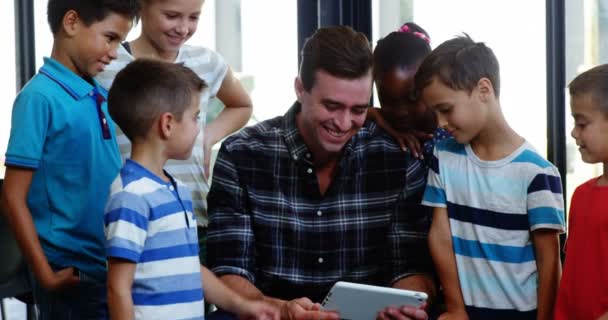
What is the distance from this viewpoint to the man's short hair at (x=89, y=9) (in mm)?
2262

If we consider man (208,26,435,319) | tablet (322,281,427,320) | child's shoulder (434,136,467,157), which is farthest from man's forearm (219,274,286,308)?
child's shoulder (434,136,467,157)

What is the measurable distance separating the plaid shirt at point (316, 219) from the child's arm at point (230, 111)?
15.7 inches

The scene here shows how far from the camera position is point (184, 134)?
199cm

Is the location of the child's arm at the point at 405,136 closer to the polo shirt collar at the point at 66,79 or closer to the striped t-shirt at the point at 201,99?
the striped t-shirt at the point at 201,99

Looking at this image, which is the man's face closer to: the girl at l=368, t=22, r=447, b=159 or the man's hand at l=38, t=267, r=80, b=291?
the girl at l=368, t=22, r=447, b=159

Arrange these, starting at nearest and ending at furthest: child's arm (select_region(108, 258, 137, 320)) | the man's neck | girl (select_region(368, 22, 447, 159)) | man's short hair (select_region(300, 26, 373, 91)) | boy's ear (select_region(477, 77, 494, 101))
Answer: child's arm (select_region(108, 258, 137, 320)) → the man's neck → boy's ear (select_region(477, 77, 494, 101)) → man's short hair (select_region(300, 26, 373, 91)) → girl (select_region(368, 22, 447, 159))

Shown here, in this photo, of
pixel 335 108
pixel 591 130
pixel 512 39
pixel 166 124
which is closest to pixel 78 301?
pixel 166 124

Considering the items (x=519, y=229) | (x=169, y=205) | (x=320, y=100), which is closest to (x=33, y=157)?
(x=169, y=205)

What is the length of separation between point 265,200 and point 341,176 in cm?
19

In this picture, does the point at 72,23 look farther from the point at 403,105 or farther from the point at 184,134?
the point at 403,105

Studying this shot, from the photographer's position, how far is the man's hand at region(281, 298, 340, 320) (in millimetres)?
2057

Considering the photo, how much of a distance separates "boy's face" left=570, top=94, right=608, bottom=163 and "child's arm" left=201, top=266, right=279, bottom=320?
0.74 m

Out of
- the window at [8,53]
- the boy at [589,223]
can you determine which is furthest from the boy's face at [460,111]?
the window at [8,53]

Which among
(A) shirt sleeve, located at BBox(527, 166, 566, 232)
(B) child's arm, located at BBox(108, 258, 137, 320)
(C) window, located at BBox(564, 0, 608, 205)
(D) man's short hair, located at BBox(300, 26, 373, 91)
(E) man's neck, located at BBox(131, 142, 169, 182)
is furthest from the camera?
(C) window, located at BBox(564, 0, 608, 205)
